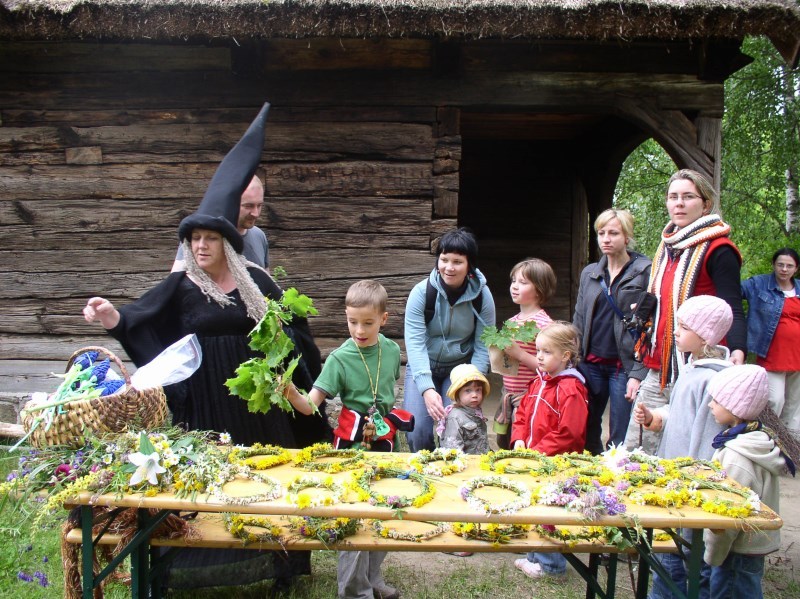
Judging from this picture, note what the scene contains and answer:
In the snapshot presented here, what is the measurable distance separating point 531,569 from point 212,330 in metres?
1.94

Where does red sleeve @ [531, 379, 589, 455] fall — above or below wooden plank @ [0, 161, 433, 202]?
below

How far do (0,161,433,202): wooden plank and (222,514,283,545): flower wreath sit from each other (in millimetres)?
3314

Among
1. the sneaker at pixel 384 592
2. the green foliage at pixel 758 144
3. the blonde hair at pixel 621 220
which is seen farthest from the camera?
the green foliage at pixel 758 144

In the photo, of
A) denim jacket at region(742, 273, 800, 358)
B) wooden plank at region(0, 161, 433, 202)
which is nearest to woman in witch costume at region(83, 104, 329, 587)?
wooden plank at region(0, 161, 433, 202)

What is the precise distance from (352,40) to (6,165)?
295 cm

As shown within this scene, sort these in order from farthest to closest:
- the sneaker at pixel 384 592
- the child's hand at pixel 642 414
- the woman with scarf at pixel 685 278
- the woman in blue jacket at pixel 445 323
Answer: the woman in blue jacket at pixel 445 323, the woman with scarf at pixel 685 278, the sneaker at pixel 384 592, the child's hand at pixel 642 414

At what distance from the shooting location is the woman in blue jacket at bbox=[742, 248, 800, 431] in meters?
5.12

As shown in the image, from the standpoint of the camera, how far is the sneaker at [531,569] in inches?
129

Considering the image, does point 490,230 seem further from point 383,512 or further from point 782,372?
point 383,512

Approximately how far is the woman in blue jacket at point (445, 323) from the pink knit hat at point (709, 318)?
3.49 feet

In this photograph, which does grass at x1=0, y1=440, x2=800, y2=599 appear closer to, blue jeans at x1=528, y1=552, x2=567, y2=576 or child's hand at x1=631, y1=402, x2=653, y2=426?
blue jeans at x1=528, y1=552, x2=567, y2=576

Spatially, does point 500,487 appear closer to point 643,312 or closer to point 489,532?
point 489,532

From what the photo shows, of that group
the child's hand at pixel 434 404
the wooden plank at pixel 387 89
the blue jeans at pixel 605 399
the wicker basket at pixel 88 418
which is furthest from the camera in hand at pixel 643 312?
the wooden plank at pixel 387 89

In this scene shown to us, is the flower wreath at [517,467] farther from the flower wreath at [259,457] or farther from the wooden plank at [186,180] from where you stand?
the wooden plank at [186,180]
